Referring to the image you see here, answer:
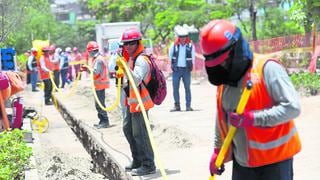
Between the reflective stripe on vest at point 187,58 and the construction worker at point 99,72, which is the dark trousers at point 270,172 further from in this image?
the reflective stripe on vest at point 187,58

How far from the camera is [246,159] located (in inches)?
157

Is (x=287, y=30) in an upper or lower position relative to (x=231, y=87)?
lower

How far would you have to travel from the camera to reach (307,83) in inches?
562

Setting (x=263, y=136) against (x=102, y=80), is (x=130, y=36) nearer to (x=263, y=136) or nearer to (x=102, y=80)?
(x=263, y=136)

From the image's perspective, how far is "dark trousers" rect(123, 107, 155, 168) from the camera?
7266 millimetres

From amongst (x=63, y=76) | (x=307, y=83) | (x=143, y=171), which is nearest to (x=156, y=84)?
(x=143, y=171)

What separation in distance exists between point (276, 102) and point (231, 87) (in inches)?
12.9

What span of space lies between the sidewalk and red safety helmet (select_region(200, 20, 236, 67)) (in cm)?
328

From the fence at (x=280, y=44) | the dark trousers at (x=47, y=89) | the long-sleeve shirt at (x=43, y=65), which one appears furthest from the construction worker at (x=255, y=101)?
the fence at (x=280, y=44)

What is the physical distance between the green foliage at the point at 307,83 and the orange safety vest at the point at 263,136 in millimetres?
10271

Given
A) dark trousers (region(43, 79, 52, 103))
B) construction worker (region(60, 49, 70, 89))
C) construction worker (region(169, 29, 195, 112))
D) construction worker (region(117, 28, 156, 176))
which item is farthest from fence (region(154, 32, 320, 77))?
construction worker (region(117, 28, 156, 176))

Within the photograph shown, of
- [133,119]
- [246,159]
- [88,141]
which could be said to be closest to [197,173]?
[133,119]

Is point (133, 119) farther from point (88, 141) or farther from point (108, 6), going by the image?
A: point (108, 6)

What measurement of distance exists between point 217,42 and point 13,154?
3661 millimetres
